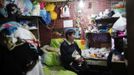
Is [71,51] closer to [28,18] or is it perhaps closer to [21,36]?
[28,18]

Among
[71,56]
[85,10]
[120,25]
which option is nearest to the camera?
[71,56]

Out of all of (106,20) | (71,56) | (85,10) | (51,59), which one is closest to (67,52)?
(71,56)

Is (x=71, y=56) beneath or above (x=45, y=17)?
beneath

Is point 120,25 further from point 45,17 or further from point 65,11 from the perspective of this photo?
point 45,17

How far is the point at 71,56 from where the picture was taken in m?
4.42

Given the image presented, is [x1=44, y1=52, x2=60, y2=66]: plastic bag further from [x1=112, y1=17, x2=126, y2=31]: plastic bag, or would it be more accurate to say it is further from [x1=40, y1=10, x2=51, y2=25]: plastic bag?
[x1=112, y1=17, x2=126, y2=31]: plastic bag

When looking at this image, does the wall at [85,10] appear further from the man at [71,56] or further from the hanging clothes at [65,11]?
the man at [71,56]

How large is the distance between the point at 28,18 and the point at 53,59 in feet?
3.67

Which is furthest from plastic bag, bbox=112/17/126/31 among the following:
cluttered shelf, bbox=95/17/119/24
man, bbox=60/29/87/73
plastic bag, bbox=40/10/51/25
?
plastic bag, bbox=40/10/51/25

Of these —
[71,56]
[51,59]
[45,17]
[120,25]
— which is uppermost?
[45,17]

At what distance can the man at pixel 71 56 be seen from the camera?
4375 millimetres

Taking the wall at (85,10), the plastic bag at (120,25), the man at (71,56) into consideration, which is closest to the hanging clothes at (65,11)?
the wall at (85,10)

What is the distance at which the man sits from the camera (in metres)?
4.38

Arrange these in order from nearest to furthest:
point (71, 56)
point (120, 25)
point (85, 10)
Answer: point (71, 56) < point (120, 25) < point (85, 10)
